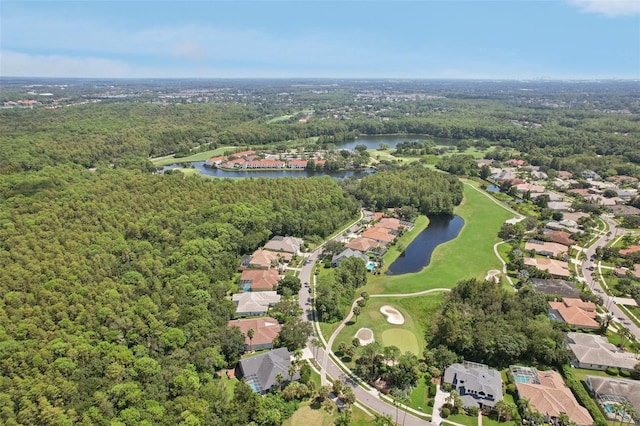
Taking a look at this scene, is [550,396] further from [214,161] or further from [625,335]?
[214,161]

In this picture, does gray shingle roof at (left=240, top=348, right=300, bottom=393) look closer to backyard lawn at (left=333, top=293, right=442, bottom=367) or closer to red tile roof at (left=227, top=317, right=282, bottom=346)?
red tile roof at (left=227, top=317, right=282, bottom=346)

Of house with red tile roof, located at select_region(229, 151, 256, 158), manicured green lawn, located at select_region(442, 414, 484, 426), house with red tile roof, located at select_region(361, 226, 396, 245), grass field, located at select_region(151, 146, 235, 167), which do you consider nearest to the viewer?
manicured green lawn, located at select_region(442, 414, 484, 426)

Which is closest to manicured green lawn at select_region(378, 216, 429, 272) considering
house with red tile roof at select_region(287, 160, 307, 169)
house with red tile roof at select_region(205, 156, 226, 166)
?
house with red tile roof at select_region(287, 160, 307, 169)

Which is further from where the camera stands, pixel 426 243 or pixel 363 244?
pixel 426 243

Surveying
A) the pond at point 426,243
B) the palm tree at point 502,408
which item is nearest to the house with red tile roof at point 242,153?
the pond at point 426,243

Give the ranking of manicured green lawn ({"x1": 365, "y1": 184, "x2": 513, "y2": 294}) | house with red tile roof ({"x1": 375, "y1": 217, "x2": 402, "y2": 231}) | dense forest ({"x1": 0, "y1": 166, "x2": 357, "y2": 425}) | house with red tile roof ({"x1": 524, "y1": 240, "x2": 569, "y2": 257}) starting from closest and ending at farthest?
dense forest ({"x1": 0, "y1": 166, "x2": 357, "y2": 425}) → manicured green lawn ({"x1": 365, "y1": 184, "x2": 513, "y2": 294}) → house with red tile roof ({"x1": 524, "y1": 240, "x2": 569, "y2": 257}) → house with red tile roof ({"x1": 375, "y1": 217, "x2": 402, "y2": 231})

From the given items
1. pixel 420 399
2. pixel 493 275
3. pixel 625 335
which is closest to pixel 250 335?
pixel 420 399
